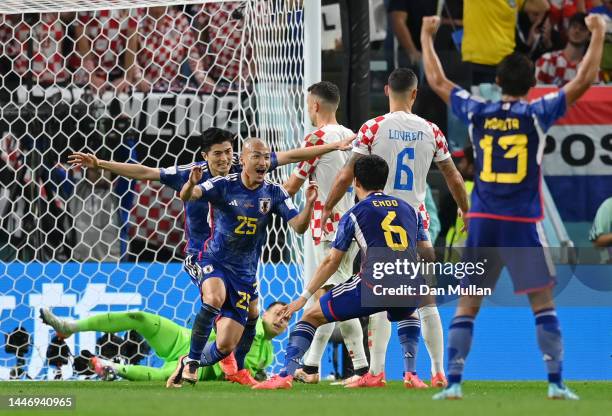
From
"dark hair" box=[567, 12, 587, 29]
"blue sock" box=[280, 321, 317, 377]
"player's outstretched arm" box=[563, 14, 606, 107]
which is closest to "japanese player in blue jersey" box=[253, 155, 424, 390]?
"blue sock" box=[280, 321, 317, 377]

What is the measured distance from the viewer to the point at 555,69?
11.1 m

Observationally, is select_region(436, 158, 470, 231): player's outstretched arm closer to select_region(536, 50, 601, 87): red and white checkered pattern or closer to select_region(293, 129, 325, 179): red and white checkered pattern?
select_region(293, 129, 325, 179): red and white checkered pattern

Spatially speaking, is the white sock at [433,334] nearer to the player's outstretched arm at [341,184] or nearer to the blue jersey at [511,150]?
the player's outstretched arm at [341,184]

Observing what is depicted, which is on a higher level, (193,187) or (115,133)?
(115,133)

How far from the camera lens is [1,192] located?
926cm

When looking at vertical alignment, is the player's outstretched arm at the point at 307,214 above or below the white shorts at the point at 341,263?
above

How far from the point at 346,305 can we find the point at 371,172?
75 centimetres

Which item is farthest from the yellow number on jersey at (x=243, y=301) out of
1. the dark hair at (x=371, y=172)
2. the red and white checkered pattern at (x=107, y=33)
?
the red and white checkered pattern at (x=107, y=33)

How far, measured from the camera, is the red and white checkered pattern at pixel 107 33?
392 inches

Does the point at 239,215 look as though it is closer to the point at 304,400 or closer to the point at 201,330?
the point at 201,330

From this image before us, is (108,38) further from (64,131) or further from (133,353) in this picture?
(133,353)

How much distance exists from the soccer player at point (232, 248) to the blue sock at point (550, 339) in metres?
1.99

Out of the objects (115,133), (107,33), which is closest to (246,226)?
(115,133)

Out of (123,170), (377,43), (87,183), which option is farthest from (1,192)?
(377,43)
